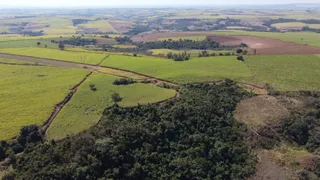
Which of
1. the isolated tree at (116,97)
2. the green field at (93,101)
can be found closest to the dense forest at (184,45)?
the green field at (93,101)

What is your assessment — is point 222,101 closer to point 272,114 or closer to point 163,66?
point 272,114

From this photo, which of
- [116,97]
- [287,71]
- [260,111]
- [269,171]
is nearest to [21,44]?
[116,97]

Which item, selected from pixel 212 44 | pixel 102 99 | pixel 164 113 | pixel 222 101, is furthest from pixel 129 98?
pixel 212 44

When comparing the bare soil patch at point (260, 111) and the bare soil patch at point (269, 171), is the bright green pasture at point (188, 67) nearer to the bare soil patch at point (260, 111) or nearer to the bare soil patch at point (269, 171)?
the bare soil patch at point (260, 111)

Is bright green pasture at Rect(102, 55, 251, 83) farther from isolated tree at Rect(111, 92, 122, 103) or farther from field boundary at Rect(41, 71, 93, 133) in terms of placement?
field boundary at Rect(41, 71, 93, 133)

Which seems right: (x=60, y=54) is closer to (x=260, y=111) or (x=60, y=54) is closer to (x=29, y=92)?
(x=29, y=92)
